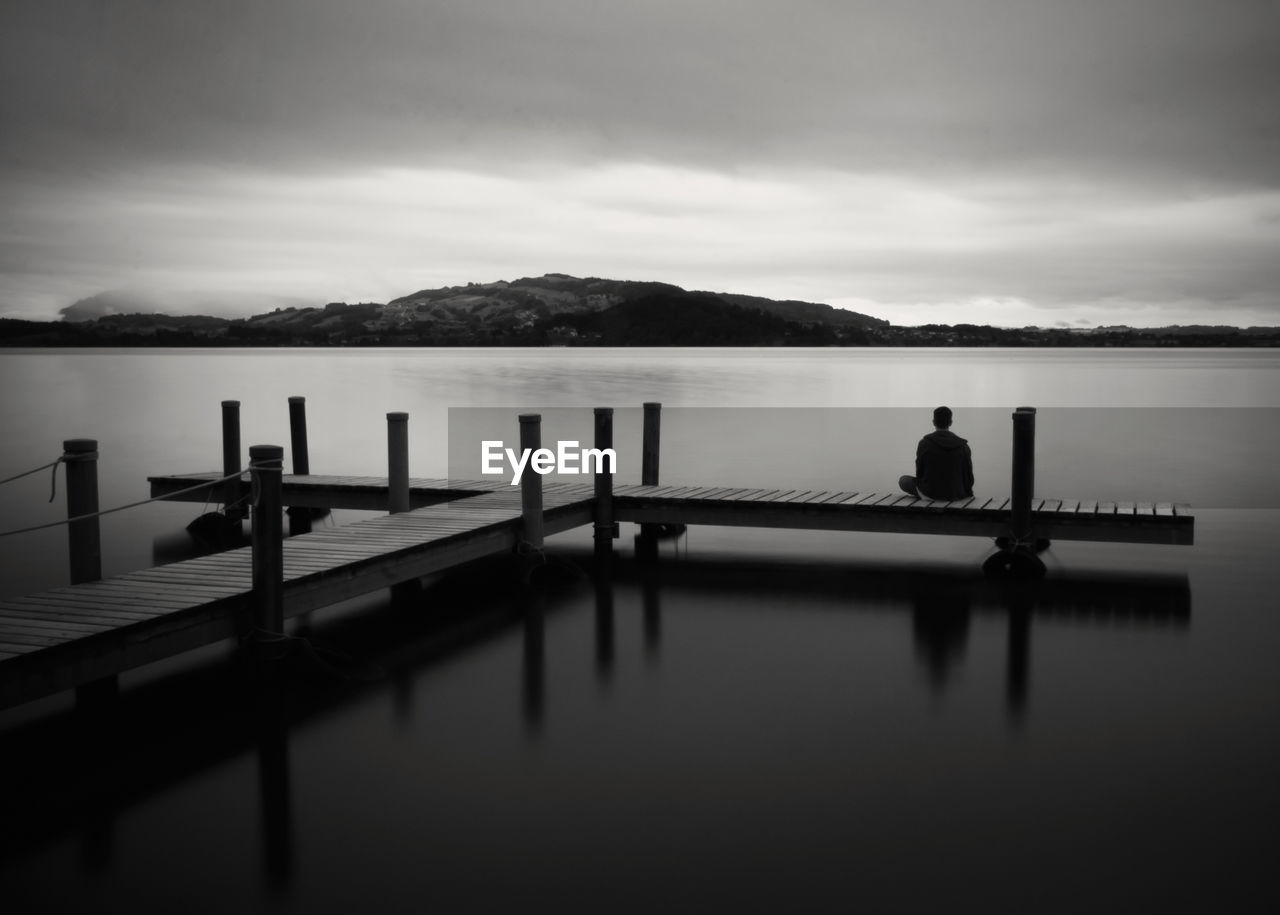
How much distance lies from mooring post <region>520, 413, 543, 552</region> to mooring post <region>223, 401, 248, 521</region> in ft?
17.9

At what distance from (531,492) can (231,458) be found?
6073mm

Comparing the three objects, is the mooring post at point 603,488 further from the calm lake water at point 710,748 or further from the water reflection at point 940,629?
the water reflection at point 940,629

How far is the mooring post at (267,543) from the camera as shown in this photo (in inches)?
271

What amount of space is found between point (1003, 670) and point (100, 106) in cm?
4892

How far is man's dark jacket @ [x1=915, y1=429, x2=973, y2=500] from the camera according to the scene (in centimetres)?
1139

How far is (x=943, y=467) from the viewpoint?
11.4 meters

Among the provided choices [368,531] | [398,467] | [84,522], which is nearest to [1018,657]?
[368,531]

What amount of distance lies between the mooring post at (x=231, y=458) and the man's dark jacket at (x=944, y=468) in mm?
8799

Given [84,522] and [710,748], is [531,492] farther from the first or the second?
[710,748]

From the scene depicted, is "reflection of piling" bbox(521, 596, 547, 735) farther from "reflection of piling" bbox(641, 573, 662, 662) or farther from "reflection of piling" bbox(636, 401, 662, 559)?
"reflection of piling" bbox(636, 401, 662, 559)

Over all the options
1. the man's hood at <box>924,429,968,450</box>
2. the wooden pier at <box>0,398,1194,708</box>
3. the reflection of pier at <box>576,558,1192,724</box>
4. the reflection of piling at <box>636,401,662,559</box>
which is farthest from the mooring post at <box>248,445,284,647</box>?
the man's hood at <box>924,429,968,450</box>

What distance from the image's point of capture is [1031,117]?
61312 millimetres

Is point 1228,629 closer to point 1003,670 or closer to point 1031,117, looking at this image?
point 1003,670

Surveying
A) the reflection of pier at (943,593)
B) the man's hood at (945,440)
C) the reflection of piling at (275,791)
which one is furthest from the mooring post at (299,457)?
the man's hood at (945,440)
